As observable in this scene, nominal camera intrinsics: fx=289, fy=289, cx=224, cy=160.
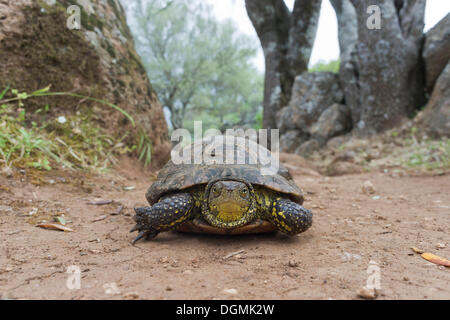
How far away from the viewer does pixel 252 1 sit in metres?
9.62

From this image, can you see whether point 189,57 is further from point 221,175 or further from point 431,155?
point 221,175

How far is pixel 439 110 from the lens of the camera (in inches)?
234

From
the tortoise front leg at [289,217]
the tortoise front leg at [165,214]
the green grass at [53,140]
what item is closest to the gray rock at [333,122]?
the green grass at [53,140]

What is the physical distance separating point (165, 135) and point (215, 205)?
3991mm

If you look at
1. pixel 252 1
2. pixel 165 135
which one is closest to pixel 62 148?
pixel 165 135

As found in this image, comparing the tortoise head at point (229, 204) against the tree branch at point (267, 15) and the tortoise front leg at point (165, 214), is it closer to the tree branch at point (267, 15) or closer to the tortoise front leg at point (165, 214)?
the tortoise front leg at point (165, 214)

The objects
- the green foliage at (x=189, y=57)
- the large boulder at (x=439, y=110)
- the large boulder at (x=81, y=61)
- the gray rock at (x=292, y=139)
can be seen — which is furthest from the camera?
the green foliage at (x=189, y=57)

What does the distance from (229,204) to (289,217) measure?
0.44 meters

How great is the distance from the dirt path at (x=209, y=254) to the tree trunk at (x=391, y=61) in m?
4.37

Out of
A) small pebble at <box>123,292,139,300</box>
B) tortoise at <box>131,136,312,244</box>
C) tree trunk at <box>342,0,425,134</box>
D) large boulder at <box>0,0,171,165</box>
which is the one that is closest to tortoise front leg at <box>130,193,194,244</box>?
tortoise at <box>131,136,312,244</box>

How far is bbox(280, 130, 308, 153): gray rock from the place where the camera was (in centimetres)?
911

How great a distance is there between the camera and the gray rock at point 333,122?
8234mm

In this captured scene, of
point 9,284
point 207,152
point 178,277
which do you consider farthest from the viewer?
point 207,152

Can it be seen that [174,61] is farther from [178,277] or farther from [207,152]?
[178,277]
